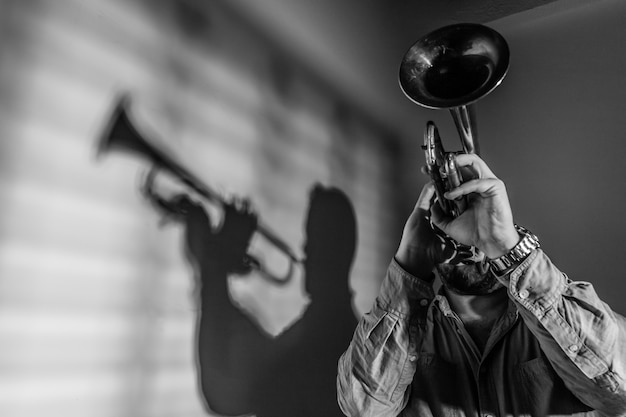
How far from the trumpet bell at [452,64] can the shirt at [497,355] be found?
1.34 feet

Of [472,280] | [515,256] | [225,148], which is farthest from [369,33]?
[515,256]

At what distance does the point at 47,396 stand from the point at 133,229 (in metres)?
0.34

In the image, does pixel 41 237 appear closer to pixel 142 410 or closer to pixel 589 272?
pixel 142 410

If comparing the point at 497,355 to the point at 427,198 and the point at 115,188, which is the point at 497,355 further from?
the point at 115,188

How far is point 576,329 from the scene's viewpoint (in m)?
0.93

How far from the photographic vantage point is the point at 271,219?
139 cm

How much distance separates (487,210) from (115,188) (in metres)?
0.76

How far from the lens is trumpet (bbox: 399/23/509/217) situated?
3.47ft

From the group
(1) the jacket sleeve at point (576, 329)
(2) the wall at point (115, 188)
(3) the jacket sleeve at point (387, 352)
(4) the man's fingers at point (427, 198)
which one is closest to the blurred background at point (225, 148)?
(2) the wall at point (115, 188)

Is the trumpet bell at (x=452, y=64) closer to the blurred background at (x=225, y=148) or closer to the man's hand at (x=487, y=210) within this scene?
the man's hand at (x=487, y=210)

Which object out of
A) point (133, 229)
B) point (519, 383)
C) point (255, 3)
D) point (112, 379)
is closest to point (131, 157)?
point (133, 229)

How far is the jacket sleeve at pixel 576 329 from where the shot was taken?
0.92m

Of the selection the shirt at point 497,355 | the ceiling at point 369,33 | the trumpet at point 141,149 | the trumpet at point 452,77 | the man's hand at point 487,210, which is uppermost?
the ceiling at point 369,33

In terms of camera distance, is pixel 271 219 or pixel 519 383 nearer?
pixel 519 383
